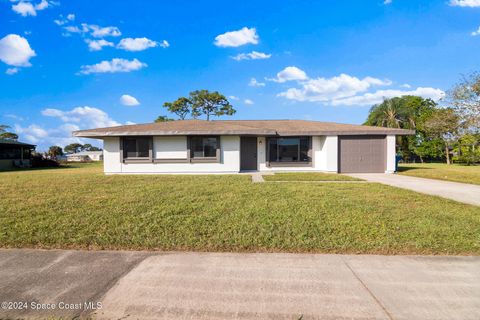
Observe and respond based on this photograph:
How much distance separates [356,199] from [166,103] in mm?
39862

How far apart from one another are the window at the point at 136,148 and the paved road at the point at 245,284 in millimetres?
11056

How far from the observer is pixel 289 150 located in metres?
15.0

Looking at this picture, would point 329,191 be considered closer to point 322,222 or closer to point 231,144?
point 322,222

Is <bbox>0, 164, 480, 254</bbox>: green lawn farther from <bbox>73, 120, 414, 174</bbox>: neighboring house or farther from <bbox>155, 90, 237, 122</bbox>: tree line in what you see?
<bbox>155, 90, 237, 122</bbox>: tree line

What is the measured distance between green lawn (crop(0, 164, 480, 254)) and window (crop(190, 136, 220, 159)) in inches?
267

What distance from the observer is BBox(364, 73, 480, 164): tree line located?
16991 mm

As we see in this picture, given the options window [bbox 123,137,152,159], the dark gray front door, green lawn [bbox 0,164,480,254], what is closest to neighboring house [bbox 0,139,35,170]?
window [bbox 123,137,152,159]

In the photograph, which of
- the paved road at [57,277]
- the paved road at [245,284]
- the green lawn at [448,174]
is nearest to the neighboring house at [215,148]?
the green lawn at [448,174]

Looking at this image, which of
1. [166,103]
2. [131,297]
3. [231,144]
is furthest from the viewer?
[166,103]

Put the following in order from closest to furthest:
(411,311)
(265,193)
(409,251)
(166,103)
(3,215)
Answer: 1. (411,311)
2. (409,251)
3. (3,215)
4. (265,193)
5. (166,103)

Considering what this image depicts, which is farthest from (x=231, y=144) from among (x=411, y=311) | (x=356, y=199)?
(x=411, y=311)

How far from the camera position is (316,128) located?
15.0 meters

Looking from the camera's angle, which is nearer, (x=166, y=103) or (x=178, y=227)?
(x=178, y=227)

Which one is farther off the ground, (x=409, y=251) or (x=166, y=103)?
(x=166, y=103)
